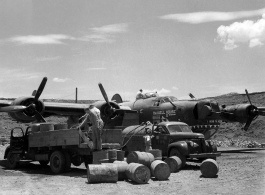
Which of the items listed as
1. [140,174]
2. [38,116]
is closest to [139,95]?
[38,116]

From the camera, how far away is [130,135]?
16953 millimetres

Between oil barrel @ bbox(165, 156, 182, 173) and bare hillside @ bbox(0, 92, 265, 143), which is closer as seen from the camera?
oil barrel @ bbox(165, 156, 182, 173)

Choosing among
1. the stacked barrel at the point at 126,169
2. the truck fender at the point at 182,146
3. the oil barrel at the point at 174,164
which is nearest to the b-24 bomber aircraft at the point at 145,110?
the truck fender at the point at 182,146

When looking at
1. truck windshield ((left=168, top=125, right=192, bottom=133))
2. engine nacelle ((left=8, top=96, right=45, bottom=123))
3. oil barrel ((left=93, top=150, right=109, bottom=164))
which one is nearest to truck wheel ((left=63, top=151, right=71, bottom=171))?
oil barrel ((left=93, top=150, right=109, bottom=164))

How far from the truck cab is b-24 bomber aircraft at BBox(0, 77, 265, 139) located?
2.80 metres

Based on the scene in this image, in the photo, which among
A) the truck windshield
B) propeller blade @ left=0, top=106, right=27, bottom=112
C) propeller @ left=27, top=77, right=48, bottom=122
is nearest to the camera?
the truck windshield

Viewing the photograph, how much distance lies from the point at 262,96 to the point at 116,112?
29958 mm

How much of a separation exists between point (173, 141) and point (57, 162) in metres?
4.72

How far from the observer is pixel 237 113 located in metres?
25.9

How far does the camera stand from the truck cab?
1465 cm

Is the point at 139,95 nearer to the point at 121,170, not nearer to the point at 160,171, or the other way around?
the point at 160,171

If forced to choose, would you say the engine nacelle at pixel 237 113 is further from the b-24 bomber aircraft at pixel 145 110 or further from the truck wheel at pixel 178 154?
the truck wheel at pixel 178 154

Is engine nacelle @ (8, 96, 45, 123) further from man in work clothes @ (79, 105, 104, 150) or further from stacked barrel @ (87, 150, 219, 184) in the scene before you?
stacked barrel @ (87, 150, 219, 184)

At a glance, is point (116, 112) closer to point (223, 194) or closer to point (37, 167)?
point (37, 167)
